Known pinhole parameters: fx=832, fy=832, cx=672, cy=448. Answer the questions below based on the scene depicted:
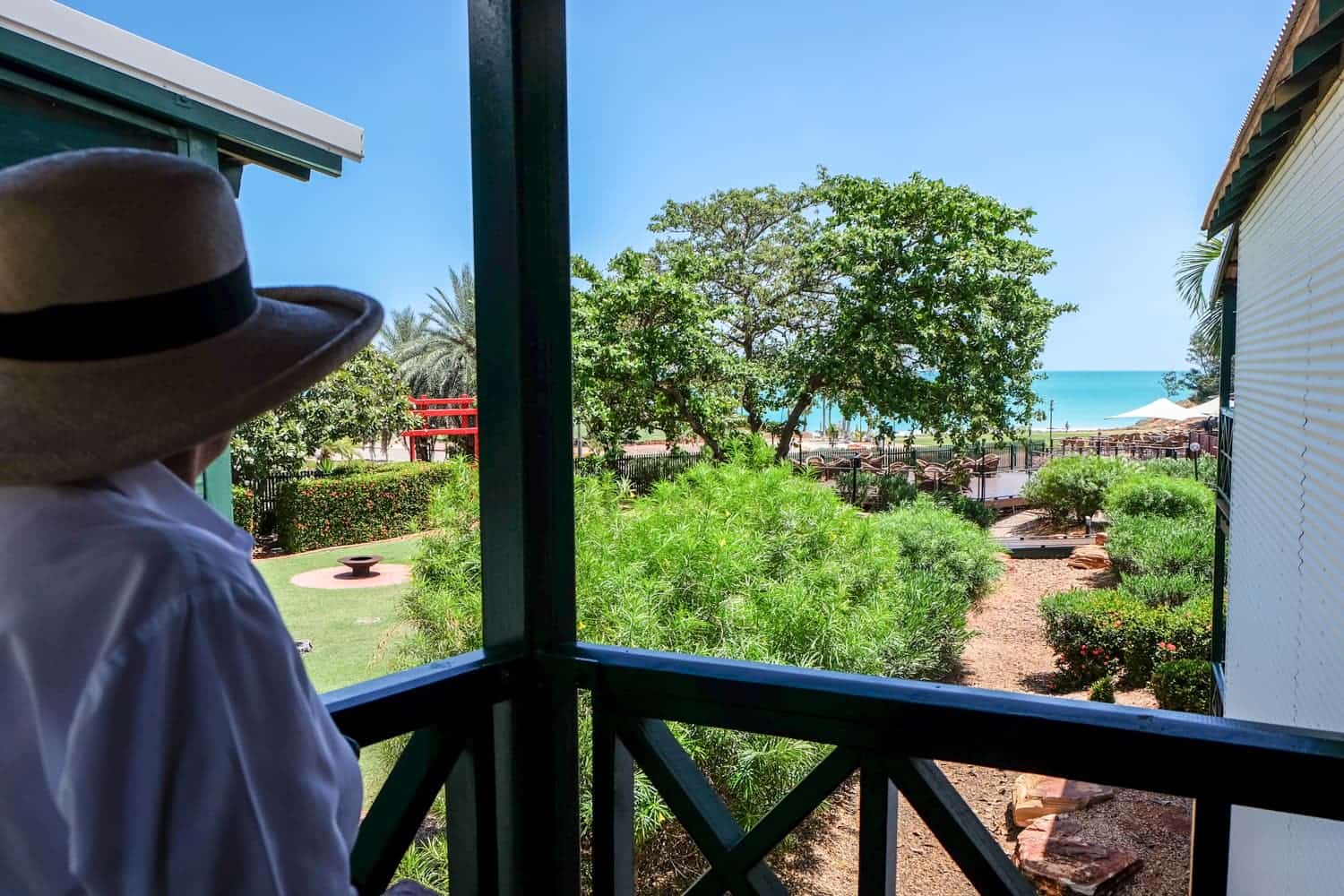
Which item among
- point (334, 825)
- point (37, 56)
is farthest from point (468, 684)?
point (37, 56)

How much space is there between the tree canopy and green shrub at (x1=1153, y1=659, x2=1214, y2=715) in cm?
581

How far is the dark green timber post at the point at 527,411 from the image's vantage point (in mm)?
1304

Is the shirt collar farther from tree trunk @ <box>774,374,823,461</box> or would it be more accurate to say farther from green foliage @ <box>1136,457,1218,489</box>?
green foliage @ <box>1136,457,1218,489</box>

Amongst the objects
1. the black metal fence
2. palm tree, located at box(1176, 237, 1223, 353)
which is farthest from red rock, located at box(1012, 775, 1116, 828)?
palm tree, located at box(1176, 237, 1223, 353)

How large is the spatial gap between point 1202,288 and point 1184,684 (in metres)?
5.26

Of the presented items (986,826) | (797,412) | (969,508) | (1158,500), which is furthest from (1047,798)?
(797,412)

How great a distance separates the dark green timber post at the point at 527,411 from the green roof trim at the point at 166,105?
1206mm

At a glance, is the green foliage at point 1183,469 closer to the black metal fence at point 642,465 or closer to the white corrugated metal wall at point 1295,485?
the black metal fence at point 642,465

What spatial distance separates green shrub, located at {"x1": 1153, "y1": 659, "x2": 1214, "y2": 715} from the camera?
6914 mm

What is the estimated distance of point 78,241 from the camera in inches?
20.0

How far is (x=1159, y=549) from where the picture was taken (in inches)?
380

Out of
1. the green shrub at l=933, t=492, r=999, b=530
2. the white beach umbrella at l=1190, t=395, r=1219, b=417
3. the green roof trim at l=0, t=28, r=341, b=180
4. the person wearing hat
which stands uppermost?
the green roof trim at l=0, t=28, r=341, b=180

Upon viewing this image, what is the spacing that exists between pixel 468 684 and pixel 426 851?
2.78 meters

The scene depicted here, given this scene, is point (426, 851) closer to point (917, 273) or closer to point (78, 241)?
point (78, 241)
